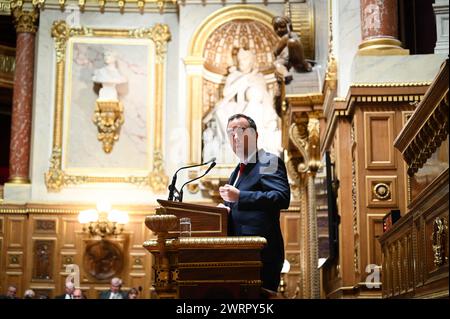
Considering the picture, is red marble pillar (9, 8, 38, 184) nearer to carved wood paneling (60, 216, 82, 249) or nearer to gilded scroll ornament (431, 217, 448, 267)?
carved wood paneling (60, 216, 82, 249)

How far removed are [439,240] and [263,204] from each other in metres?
0.90

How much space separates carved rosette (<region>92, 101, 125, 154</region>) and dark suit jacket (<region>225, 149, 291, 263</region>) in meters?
10.3

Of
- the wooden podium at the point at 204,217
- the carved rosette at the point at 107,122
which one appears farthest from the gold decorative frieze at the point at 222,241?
the carved rosette at the point at 107,122

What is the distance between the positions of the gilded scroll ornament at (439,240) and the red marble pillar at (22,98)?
1122 centimetres

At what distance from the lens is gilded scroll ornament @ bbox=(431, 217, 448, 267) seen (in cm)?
402

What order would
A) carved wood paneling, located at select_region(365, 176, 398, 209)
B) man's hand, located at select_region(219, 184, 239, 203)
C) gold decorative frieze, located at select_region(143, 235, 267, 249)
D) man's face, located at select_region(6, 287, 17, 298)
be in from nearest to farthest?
gold decorative frieze, located at select_region(143, 235, 267, 249) → man's hand, located at select_region(219, 184, 239, 203) → carved wood paneling, located at select_region(365, 176, 398, 209) → man's face, located at select_region(6, 287, 17, 298)

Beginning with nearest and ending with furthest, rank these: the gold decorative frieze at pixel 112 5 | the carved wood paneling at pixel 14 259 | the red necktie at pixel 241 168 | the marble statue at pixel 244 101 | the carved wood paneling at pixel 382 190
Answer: the red necktie at pixel 241 168 < the carved wood paneling at pixel 382 190 < the carved wood paneling at pixel 14 259 < the marble statue at pixel 244 101 < the gold decorative frieze at pixel 112 5

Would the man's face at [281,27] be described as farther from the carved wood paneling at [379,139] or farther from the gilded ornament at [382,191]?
the gilded ornament at [382,191]

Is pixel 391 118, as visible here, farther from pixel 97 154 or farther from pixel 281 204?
pixel 97 154

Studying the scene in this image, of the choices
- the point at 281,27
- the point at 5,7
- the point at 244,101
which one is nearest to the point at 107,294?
the point at 244,101

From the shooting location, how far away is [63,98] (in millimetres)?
14703

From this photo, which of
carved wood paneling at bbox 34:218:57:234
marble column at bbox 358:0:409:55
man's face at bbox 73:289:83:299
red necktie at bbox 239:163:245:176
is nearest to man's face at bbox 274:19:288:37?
marble column at bbox 358:0:409:55

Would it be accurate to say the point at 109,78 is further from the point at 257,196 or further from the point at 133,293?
the point at 257,196

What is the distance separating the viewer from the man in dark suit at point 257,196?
14.1ft
